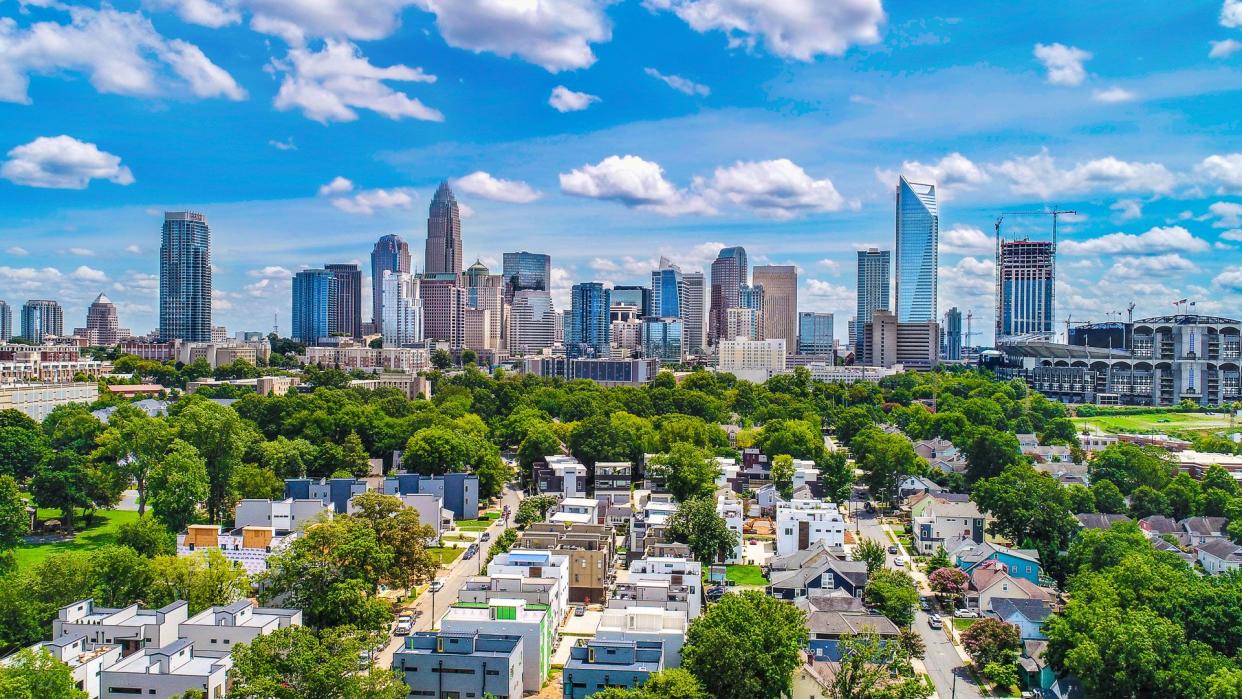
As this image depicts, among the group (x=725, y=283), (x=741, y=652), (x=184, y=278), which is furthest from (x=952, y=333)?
(x=741, y=652)

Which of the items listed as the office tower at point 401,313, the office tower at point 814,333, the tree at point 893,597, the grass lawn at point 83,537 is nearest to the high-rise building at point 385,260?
the office tower at point 401,313

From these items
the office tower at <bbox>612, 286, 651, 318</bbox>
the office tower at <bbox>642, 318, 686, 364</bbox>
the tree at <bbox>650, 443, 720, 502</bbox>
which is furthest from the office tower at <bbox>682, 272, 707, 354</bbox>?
the tree at <bbox>650, 443, 720, 502</bbox>

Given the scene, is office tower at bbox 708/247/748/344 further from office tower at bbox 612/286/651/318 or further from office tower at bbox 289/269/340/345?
office tower at bbox 289/269/340/345

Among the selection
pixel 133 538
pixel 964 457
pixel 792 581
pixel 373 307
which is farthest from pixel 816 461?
pixel 373 307

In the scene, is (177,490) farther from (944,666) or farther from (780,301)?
(780,301)

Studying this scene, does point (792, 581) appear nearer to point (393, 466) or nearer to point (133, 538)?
point (133, 538)

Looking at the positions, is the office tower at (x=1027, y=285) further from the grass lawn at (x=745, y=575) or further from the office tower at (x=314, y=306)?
the grass lawn at (x=745, y=575)
